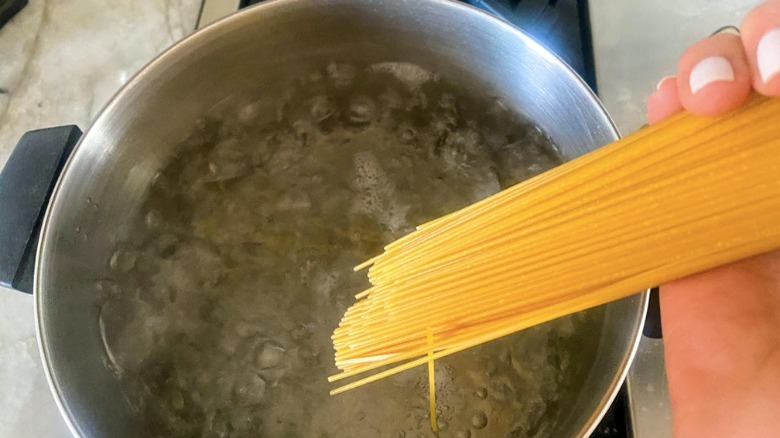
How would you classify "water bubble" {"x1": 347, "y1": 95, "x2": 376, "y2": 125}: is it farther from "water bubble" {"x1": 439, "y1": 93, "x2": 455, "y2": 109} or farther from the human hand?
the human hand

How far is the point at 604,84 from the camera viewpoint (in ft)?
2.34

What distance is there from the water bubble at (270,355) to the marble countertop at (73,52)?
1.15 ft

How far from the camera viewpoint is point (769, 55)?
1.30 ft

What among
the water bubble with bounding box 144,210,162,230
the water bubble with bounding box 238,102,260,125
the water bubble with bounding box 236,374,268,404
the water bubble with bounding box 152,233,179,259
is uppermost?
the water bubble with bounding box 238,102,260,125

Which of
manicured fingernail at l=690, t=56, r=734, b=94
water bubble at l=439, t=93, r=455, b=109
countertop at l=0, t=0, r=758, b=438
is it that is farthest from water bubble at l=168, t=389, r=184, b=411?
manicured fingernail at l=690, t=56, r=734, b=94

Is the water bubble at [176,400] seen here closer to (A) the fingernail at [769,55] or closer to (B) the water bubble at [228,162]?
(B) the water bubble at [228,162]

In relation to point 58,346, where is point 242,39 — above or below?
above

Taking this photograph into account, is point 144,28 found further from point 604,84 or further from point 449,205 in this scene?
point 604,84

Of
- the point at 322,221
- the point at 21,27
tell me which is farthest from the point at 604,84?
the point at 21,27

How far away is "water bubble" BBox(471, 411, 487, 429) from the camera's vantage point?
0.58m

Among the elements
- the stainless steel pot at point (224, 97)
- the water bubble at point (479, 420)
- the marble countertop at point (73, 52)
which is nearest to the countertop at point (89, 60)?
the marble countertop at point (73, 52)

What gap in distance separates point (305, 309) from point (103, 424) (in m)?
0.19

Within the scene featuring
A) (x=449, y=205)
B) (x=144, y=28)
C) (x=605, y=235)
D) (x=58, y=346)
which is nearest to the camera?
(x=605, y=235)

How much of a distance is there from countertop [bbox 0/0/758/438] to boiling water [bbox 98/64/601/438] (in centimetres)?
11
